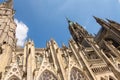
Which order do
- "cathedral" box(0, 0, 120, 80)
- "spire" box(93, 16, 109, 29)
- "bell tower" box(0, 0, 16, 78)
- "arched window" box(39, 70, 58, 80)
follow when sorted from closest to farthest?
"arched window" box(39, 70, 58, 80), "cathedral" box(0, 0, 120, 80), "bell tower" box(0, 0, 16, 78), "spire" box(93, 16, 109, 29)

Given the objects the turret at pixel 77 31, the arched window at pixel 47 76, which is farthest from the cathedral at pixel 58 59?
the turret at pixel 77 31

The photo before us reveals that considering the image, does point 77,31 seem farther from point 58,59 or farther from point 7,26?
point 58,59

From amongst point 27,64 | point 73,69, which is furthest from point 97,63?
point 27,64

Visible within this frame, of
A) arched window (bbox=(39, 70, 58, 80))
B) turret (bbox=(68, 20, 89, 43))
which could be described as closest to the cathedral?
arched window (bbox=(39, 70, 58, 80))

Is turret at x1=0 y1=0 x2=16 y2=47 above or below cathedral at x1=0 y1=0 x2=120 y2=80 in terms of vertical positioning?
above

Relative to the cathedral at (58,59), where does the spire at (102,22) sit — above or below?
above

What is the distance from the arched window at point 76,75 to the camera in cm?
2357

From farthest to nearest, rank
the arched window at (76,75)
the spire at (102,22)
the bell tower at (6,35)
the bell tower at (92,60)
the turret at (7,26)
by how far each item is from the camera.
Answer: the spire at (102,22) < the turret at (7,26) < the bell tower at (6,35) < the bell tower at (92,60) < the arched window at (76,75)

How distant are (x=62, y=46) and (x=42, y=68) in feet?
31.9

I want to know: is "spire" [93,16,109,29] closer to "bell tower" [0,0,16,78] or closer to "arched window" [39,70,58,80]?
"bell tower" [0,0,16,78]

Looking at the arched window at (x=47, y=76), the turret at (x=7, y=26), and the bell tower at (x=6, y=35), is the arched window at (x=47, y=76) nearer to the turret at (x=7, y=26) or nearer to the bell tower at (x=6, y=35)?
the bell tower at (x=6, y=35)

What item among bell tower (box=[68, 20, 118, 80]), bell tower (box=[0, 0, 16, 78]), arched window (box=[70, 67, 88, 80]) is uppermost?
bell tower (box=[0, 0, 16, 78])

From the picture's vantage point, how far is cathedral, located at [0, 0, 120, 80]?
2294cm

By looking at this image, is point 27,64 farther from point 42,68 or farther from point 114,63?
point 114,63
